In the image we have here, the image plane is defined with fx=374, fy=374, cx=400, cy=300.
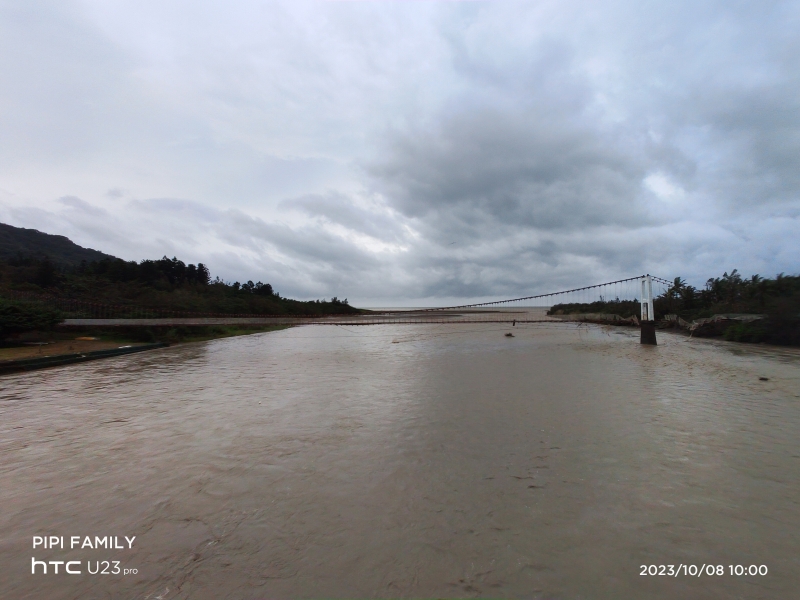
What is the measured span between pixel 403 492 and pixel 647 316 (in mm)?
23677

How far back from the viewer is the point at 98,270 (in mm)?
40531

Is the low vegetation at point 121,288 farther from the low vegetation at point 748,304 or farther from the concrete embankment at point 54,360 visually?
the low vegetation at point 748,304

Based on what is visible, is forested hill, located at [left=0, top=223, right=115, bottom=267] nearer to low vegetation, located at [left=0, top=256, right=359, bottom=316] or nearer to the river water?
low vegetation, located at [left=0, top=256, right=359, bottom=316]

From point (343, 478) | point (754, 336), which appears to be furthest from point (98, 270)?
point (754, 336)

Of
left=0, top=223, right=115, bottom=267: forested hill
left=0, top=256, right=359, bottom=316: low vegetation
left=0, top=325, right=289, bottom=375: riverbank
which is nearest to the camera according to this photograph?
left=0, top=325, right=289, bottom=375: riverbank

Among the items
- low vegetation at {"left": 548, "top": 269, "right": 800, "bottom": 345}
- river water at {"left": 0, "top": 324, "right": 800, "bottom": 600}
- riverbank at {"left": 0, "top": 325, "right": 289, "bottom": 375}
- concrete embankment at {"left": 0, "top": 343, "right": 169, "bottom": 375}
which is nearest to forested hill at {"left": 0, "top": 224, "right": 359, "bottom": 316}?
riverbank at {"left": 0, "top": 325, "right": 289, "bottom": 375}

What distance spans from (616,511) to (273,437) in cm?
461

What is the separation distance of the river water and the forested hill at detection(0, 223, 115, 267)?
254 feet

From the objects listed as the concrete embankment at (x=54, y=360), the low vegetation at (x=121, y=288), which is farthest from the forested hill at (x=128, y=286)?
the concrete embankment at (x=54, y=360)

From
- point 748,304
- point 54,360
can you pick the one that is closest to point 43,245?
point 54,360

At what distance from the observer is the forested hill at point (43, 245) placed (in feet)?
221
